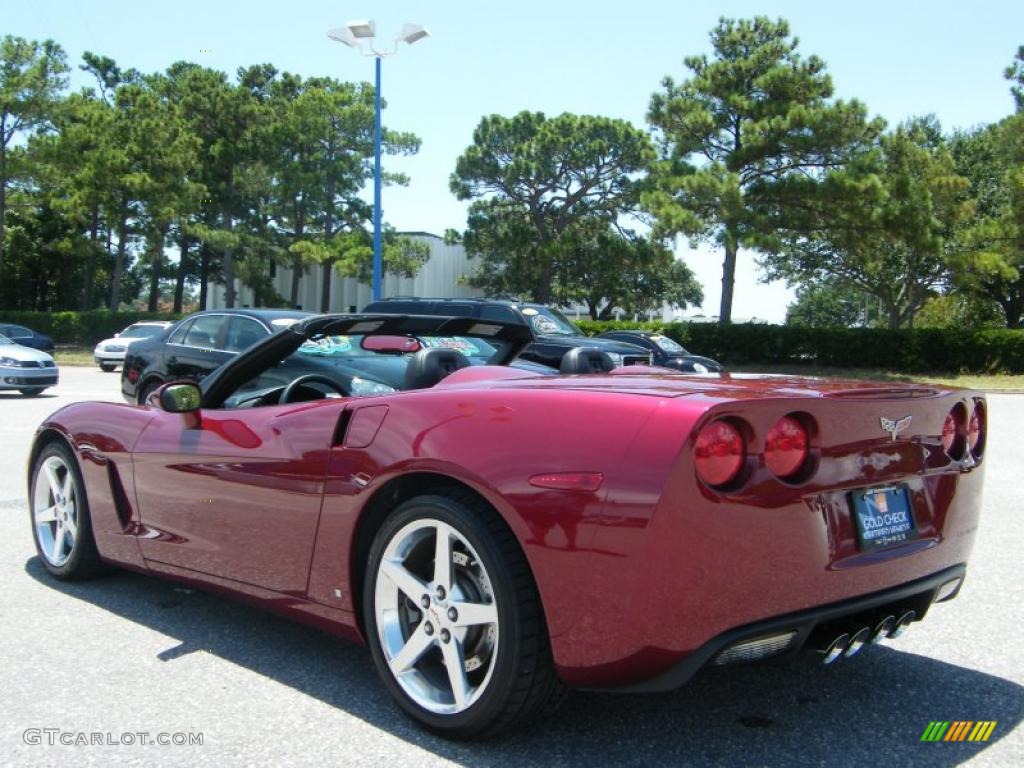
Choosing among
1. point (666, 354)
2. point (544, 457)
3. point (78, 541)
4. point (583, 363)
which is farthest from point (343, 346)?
point (666, 354)

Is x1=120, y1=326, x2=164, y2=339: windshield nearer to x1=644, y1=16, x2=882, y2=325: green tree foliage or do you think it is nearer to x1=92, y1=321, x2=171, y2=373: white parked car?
x1=92, y1=321, x2=171, y2=373: white parked car

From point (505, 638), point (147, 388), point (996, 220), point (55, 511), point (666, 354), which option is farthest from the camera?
point (996, 220)

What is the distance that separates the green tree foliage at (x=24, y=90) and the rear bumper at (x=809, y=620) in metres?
41.9

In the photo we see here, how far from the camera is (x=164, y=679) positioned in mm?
3207

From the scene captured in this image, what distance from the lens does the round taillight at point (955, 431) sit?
10.00 ft

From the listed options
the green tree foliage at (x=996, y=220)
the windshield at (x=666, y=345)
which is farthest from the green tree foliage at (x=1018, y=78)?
the windshield at (x=666, y=345)

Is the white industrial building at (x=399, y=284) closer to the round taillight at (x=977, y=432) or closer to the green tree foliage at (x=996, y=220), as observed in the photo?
the green tree foliage at (x=996, y=220)

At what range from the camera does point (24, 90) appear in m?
37.8

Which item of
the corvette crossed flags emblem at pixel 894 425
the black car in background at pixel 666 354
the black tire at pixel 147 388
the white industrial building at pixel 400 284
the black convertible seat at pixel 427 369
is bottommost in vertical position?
the black tire at pixel 147 388

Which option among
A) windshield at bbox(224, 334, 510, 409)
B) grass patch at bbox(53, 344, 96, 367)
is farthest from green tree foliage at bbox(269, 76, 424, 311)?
windshield at bbox(224, 334, 510, 409)

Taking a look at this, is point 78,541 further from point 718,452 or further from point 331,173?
point 331,173

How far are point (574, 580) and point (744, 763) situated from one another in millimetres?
741

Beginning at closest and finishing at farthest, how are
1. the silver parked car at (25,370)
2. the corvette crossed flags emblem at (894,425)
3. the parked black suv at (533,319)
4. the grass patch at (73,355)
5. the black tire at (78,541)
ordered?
the corvette crossed flags emblem at (894,425), the black tire at (78,541), the parked black suv at (533,319), the silver parked car at (25,370), the grass patch at (73,355)

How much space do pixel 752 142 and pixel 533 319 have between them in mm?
14764
